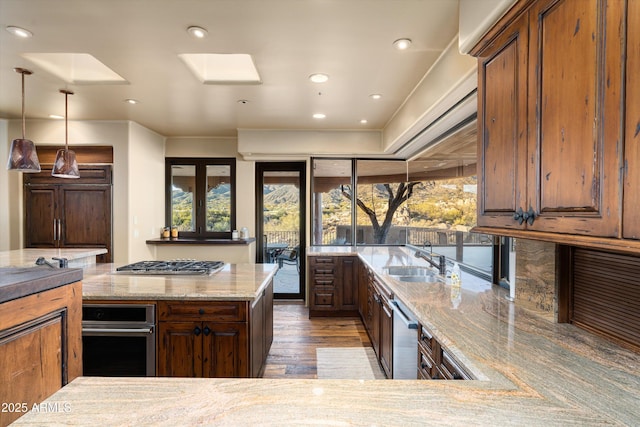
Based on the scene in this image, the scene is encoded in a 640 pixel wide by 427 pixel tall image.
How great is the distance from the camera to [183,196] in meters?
5.55

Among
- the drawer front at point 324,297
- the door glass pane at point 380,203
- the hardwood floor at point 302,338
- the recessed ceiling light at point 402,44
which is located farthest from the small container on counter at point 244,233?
the recessed ceiling light at point 402,44

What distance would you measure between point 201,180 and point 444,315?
4.63m

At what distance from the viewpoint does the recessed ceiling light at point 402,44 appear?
2233 mm

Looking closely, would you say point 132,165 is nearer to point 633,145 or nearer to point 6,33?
point 6,33

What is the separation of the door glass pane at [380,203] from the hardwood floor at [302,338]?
137cm

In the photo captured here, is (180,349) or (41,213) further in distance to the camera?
(41,213)

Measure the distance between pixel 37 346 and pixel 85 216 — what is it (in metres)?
3.91

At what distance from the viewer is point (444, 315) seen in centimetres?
177

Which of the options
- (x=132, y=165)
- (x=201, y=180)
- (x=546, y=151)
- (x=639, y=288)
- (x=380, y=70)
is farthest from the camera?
(x=201, y=180)

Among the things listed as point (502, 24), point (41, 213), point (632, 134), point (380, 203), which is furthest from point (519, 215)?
point (41, 213)

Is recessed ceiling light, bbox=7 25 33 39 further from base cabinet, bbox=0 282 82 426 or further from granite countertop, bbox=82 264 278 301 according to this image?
base cabinet, bbox=0 282 82 426

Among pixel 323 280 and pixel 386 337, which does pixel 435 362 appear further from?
pixel 323 280

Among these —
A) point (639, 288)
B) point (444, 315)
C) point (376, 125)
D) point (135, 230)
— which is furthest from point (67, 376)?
point (376, 125)

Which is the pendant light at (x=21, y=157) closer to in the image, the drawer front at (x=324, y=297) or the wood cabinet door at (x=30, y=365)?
the wood cabinet door at (x=30, y=365)
